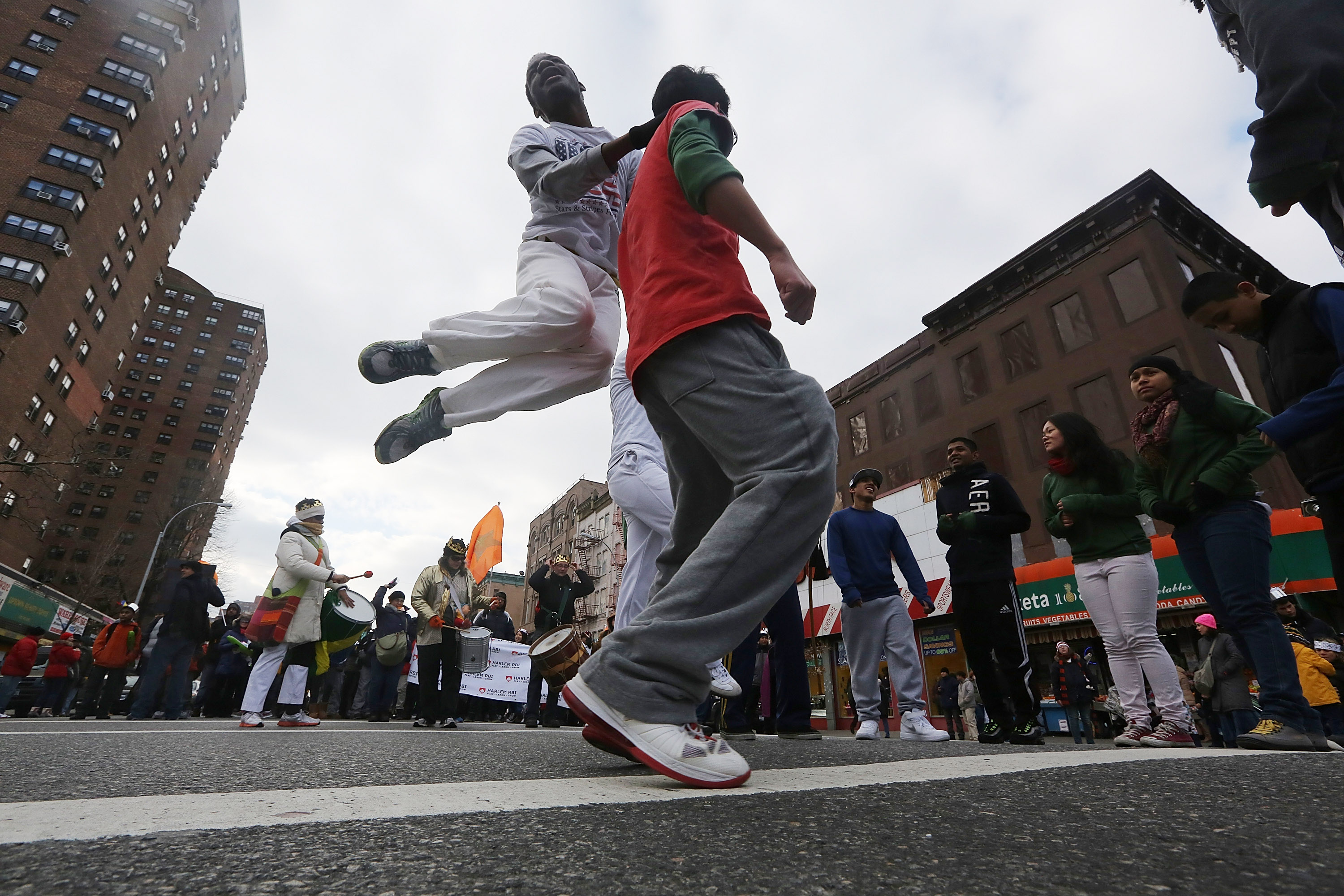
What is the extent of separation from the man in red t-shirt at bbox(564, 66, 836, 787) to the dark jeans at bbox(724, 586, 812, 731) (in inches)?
80.9

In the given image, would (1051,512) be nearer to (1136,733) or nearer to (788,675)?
(1136,733)

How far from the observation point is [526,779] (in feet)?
5.03

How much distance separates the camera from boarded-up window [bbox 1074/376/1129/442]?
19.5 meters

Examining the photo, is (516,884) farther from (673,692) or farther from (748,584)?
(748,584)

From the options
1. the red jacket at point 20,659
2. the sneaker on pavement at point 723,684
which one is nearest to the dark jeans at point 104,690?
the red jacket at point 20,659

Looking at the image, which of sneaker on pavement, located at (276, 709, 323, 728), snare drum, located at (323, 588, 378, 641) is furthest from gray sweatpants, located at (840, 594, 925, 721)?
sneaker on pavement, located at (276, 709, 323, 728)

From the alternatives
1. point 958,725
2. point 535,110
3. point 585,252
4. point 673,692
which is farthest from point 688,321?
point 958,725

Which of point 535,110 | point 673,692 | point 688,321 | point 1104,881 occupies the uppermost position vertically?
point 535,110

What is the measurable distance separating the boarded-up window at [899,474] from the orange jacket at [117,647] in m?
23.2

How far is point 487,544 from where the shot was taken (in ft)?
37.3

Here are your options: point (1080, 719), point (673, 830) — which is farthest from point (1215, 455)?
point (1080, 719)

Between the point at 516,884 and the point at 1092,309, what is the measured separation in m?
25.5

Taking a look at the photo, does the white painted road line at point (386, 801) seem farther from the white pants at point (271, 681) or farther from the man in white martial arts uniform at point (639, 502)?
the white pants at point (271, 681)

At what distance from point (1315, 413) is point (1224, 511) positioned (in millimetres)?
1337
